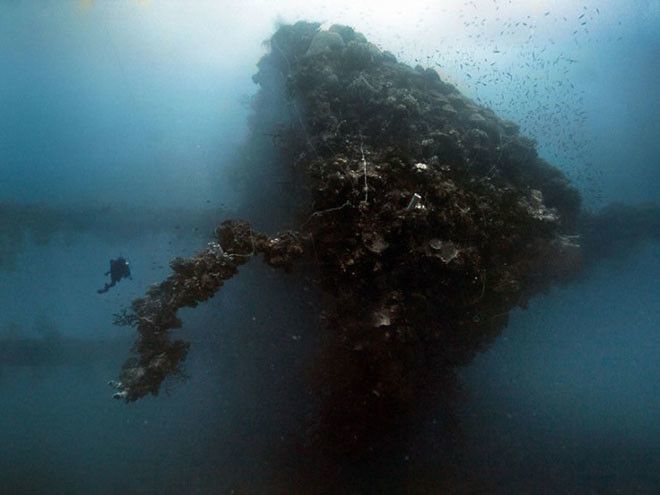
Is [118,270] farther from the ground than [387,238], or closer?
farther from the ground

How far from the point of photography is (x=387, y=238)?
9508 millimetres

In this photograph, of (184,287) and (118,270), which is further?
(118,270)

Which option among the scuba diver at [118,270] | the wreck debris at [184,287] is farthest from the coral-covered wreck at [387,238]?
the scuba diver at [118,270]

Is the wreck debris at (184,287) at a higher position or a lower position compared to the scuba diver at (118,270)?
lower

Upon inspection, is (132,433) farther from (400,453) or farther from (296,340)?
(400,453)

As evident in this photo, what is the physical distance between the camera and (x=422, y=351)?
36.3 feet

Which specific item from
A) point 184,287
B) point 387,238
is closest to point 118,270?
point 184,287

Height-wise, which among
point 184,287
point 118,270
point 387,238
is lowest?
point 184,287

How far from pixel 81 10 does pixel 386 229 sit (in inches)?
1049

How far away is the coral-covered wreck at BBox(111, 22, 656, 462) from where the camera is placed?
9539mm

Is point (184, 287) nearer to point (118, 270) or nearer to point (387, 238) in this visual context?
point (118, 270)

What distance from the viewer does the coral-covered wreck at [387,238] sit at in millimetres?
9539

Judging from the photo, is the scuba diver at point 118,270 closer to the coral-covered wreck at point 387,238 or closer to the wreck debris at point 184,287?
the coral-covered wreck at point 387,238

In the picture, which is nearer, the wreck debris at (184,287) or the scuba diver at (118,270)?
the wreck debris at (184,287)
